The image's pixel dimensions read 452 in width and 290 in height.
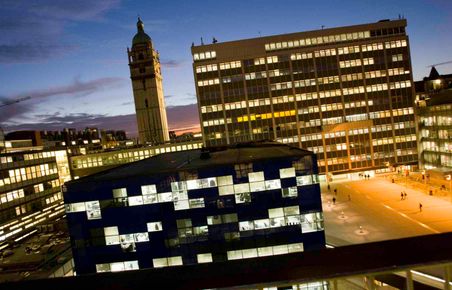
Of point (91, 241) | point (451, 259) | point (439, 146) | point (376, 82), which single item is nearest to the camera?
point (451, 259)

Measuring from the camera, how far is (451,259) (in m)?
4.14

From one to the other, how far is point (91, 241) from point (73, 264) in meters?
3.18

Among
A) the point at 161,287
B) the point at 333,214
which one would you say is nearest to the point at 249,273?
the point at 161,287

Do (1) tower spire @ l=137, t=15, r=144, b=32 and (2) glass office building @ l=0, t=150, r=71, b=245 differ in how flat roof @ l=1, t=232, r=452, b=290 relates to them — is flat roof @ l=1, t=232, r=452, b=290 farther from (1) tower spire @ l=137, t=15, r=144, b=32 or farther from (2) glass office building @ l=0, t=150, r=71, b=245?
(1) tower spire @ l=137, t=15, r=144, b=32

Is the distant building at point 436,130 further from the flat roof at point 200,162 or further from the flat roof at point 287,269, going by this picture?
the flat roof at point 287,269

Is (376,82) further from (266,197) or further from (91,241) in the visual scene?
(91,241)

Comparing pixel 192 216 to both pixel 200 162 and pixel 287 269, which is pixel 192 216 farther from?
pixel 287 269

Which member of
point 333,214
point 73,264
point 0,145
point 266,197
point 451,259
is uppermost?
point 0,145

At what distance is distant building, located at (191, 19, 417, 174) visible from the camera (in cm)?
10069

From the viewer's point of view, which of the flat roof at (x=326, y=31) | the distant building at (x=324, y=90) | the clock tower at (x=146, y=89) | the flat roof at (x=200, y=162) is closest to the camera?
the flat roof at (x=200, y=162)

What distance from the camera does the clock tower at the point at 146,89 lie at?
14925 cm

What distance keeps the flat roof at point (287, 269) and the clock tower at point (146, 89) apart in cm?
14642

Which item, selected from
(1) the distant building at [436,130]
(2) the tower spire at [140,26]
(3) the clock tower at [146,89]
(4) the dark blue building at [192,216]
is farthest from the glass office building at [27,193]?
(2) the tower spire at [140,26]

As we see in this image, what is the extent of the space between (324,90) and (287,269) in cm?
10173
